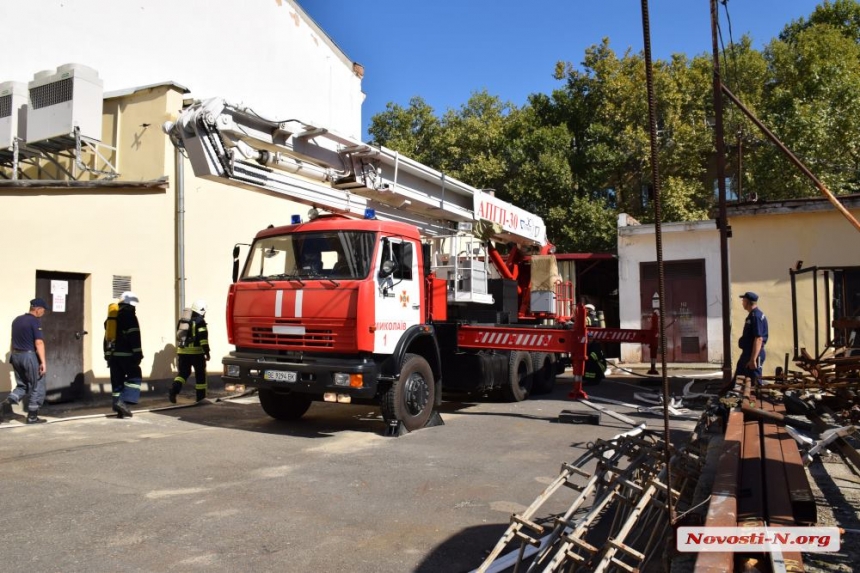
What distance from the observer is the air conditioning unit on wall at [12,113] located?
37.9 ft

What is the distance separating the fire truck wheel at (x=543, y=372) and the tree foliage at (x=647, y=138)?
1130cm

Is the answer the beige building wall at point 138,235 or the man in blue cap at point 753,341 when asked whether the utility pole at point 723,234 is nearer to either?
the man in blue cap at point 753,341

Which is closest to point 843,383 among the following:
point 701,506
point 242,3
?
point 701,506

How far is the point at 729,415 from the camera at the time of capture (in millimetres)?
5527

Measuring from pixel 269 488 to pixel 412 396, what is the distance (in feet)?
Result: 9.16

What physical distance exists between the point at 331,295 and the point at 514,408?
410 centimetres

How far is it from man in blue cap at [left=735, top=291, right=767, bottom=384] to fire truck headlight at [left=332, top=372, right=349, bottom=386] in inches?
191

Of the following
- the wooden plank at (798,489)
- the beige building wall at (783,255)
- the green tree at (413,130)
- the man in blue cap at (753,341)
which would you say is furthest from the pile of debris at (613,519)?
the green tree at (413,130)

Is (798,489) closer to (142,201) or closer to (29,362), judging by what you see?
(29,362)

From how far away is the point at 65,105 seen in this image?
1114 centimetres

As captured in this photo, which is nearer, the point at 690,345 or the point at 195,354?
the point at 195,354

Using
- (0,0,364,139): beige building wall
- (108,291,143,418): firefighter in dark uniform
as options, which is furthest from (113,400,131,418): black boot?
(0,0,364,139): beige building wall

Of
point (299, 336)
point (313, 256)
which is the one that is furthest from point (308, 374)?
point (313, 256)

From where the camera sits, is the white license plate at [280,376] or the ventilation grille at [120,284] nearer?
the white license plate at [280,376]
